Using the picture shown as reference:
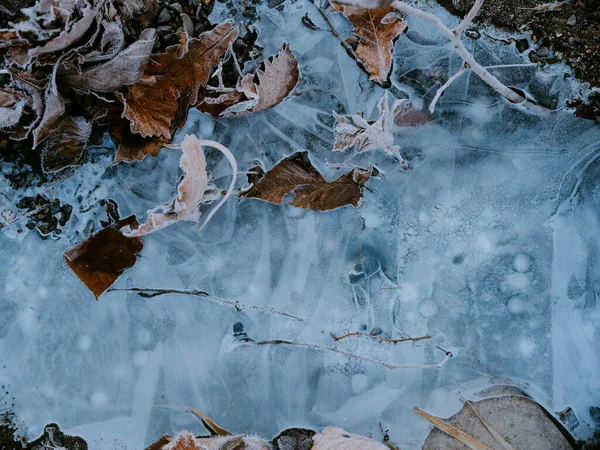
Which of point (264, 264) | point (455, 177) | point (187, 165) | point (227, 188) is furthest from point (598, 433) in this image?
point (187, 165)

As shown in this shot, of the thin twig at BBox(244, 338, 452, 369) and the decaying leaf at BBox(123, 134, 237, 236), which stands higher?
the decaying leaf at BBox(123, 134, 237, 236)

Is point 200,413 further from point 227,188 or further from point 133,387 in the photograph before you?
point 227,188

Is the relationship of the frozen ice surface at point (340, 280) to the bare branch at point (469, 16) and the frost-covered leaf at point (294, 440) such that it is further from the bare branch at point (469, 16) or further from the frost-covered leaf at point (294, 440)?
the bare branch at point (469, 16)

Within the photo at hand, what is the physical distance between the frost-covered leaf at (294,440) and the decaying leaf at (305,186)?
0.68 meters

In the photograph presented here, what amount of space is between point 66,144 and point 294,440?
111 centimetres

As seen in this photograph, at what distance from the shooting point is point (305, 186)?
164 centimetres

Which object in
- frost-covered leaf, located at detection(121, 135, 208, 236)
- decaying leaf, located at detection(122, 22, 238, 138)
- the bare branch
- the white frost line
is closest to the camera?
the bare branch

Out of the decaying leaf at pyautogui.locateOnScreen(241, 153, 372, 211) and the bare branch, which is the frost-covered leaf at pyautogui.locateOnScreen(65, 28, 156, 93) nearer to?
the decaying leaf at pyautogui.locateOnScreen(241, 153, 372, 211)

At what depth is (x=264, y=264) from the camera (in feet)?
5.60

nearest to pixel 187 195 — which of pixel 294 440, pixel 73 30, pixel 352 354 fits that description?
pixel 73 30

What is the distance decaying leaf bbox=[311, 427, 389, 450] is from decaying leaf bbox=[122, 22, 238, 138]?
0.99 m

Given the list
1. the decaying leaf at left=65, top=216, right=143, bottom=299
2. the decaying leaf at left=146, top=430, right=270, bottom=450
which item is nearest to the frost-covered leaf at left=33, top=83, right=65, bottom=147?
the decaying leaf at left=65, top=216, right=143, bottom=299

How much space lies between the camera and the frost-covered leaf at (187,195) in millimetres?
1472

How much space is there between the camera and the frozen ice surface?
1676 millimetres
